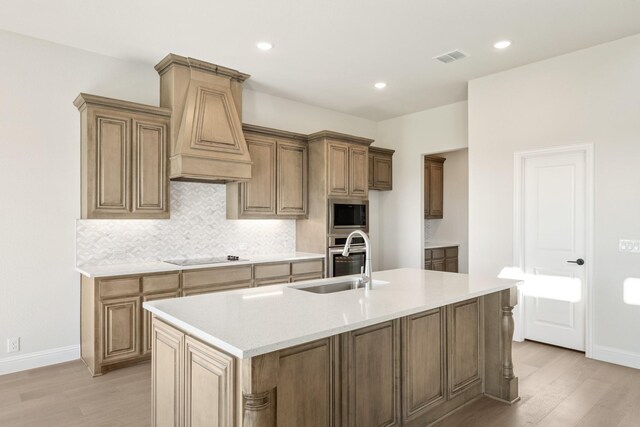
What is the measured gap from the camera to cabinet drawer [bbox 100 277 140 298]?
3.46m

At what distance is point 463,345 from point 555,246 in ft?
6.91

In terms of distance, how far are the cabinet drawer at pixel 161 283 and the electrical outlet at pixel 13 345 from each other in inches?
46.6

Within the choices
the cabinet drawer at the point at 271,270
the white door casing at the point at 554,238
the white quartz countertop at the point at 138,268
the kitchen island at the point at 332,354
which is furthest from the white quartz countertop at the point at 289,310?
the cabinet drawer at the point at 271,270

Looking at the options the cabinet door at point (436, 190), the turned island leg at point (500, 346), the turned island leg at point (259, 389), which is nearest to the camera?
the turned island leg at point (259, 389)

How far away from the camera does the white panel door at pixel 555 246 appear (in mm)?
4035

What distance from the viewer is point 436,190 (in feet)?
23.2

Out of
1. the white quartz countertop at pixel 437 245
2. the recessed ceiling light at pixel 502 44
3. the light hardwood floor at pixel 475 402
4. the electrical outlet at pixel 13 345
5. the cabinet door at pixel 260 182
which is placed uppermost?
the recessed ceiling light at pixel 502 44

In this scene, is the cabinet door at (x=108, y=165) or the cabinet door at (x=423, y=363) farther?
the cabinet door at (x=108, y=165)

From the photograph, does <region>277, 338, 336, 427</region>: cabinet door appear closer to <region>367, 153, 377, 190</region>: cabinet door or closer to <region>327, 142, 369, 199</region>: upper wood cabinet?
<region>327, 142, 369, 199</region>: upper wood cabinet

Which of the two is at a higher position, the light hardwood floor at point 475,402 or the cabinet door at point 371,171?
the cabinet door at point 371,171

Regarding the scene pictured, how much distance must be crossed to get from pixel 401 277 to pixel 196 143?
2451 millimetres

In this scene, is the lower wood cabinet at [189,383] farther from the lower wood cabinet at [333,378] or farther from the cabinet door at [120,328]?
the cabinet door at [120,328]

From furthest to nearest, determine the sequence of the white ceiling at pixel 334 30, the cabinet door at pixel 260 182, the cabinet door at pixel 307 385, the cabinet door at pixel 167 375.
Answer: the cabinet door at pixel 260 182, the white ceiling at pixel 334 30, the cabinet door at pixel 167 375, the cabinet door at pixel 307 385

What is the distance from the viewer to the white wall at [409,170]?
19.2 ft
